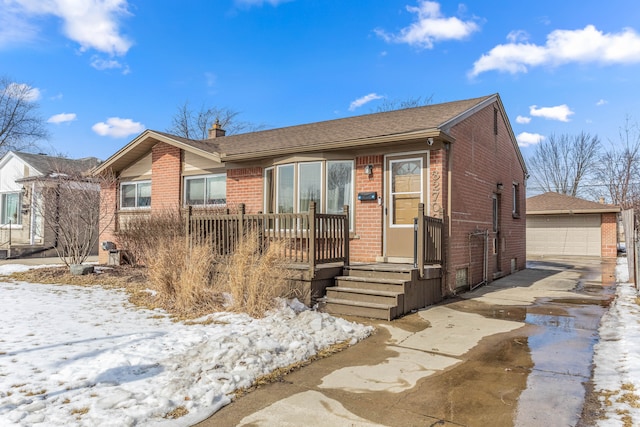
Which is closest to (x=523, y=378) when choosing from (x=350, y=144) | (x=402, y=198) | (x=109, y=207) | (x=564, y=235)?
(x=402, y=198)

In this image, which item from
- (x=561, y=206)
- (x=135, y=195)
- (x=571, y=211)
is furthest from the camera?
(x=561, y=206)

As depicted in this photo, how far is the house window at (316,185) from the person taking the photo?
955cm

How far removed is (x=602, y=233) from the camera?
21.9 m

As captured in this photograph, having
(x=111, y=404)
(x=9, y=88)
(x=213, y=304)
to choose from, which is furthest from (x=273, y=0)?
(x=9, y=88)

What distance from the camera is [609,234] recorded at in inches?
854

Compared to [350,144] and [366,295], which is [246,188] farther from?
[366,295]

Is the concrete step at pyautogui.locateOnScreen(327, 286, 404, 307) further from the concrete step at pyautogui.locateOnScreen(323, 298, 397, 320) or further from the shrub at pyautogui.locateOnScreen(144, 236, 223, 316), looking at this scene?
the shrub at pyautogui.locateOnScreen(144, 236, 223, 316)

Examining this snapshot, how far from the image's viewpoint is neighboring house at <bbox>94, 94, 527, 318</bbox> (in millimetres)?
8750

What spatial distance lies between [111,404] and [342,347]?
2.74 m

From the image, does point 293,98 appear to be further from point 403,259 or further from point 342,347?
point 342,347

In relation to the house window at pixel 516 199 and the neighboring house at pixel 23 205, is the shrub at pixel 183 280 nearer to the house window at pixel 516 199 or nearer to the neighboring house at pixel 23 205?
the house window at pixel 516 199

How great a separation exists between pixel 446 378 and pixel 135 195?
12560mm

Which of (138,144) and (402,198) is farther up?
(138,144)

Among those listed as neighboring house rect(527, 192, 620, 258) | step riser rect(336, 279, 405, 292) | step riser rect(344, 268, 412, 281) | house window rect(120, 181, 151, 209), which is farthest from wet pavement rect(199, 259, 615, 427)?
neighboring house rect(527, 192, 620, 258)
